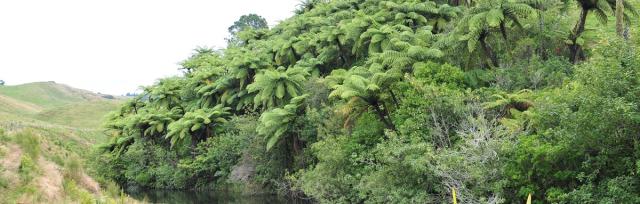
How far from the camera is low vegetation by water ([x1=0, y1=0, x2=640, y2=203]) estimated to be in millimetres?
9406

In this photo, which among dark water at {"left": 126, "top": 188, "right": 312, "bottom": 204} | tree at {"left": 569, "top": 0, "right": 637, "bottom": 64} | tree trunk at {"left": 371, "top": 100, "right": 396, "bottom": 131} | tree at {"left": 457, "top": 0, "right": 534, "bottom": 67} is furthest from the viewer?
dark water at {"left": 126, "top": 188, "right": 312, "bottom": 204}

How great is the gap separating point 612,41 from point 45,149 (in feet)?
42.6

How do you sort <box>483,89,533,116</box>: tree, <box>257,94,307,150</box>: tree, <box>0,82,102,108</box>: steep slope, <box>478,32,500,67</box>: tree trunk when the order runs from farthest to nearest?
1. <box>0,82,102,108</box>: steep slope
2. <box>257,94,307,150</box>: tree
3. <box>478,32,500,67</box>: tree trunk
4. <box>483,89,533,116</box>: tree

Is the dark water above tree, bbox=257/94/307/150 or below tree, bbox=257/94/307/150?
below

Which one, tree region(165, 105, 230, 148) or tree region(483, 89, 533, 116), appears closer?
tree region(483, 89, 533, 116)

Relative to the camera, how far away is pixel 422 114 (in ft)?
47.7

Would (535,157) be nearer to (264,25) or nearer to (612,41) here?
(612,41)

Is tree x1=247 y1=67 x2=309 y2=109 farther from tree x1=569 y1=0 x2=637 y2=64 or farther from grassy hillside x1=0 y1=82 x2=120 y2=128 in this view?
grassy hillside x1=0 y1=82 x2=120 y2=128

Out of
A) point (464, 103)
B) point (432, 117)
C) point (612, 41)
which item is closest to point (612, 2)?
point (464, 103)

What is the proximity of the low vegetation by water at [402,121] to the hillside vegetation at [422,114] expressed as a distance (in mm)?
56

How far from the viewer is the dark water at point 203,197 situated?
23.1 meters

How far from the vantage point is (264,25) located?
70.8 m

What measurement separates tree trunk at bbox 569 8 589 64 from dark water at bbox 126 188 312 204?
11.8m

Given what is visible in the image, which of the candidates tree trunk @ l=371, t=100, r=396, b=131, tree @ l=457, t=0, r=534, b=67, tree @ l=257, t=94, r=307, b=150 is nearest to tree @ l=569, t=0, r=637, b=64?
tree @ l=457, t=0, r=534, b=67
